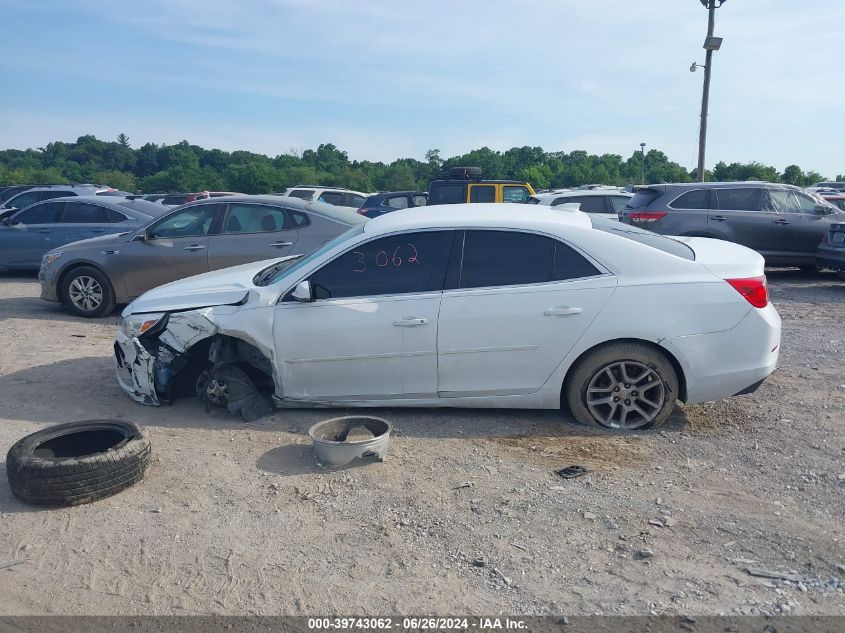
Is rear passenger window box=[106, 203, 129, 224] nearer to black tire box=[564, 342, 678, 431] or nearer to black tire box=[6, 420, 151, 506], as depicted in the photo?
black tire box=[6, 420, 151, 506]

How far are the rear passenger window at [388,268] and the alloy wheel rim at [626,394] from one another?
136 cm

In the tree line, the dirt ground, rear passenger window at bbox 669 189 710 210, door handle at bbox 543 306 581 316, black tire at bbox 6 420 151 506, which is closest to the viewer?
the dirt ground

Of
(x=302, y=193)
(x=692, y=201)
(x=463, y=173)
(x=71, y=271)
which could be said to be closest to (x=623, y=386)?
(x=71, y=271)

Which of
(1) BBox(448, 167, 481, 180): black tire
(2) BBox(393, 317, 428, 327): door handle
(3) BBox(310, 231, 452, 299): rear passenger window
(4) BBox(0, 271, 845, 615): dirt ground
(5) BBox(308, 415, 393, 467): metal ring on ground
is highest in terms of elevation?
(1) BBox(448, 167, 481, 180): black tire

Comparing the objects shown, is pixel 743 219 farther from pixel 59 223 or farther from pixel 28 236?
pixel 28 236

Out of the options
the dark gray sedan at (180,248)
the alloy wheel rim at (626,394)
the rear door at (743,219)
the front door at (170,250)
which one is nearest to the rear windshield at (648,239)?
the alloy wheel rim at (626,394)

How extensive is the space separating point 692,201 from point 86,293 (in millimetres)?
9698

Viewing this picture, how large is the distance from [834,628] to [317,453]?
9.92ft

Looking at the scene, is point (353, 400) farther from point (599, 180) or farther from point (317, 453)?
point (599, 180)

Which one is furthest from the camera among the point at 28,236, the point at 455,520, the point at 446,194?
the point at 446,194

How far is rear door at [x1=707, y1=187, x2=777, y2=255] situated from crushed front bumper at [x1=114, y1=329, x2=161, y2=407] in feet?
33.0

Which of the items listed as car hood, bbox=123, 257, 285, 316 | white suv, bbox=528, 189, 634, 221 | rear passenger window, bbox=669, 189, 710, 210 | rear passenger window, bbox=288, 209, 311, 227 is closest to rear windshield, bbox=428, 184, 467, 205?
white suv, bbox=528, 189, 634, 221

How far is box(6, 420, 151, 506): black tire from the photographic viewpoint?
4.36 meters

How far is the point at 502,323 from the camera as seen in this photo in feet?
17.4
